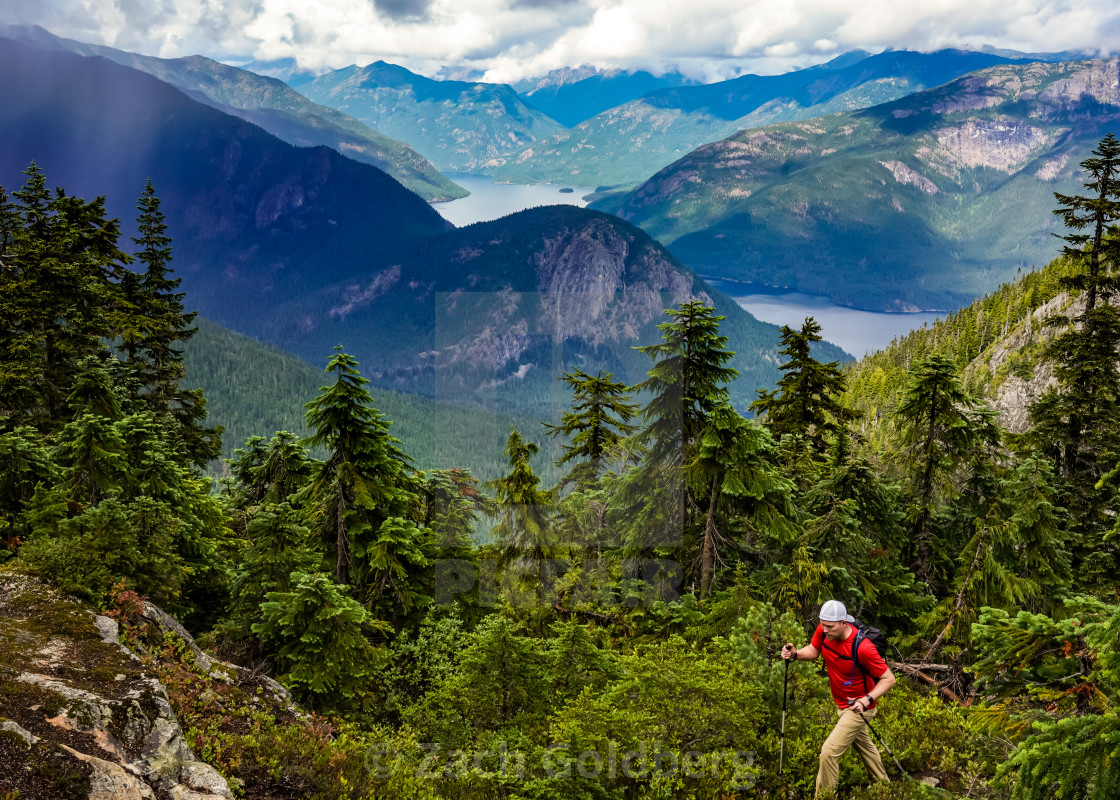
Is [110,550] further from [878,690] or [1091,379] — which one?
[1091,379]

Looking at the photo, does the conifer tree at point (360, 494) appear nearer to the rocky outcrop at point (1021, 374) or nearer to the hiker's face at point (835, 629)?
the hiker's face at point (835, 629)

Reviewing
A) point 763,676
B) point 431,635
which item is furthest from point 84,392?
point 763,676

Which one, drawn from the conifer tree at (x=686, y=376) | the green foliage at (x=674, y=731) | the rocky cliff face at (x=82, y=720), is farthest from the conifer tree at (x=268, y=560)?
the conifer tree at (x=686, y=376)

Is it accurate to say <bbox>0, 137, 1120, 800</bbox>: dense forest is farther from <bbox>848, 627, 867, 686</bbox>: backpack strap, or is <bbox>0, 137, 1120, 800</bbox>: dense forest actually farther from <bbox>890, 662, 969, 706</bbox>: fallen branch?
<bbox>848, 627, 867, 686</bbox>: backpack strap

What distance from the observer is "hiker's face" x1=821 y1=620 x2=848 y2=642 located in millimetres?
8719

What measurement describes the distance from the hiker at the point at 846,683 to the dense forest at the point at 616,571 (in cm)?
58

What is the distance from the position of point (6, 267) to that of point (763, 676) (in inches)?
1327

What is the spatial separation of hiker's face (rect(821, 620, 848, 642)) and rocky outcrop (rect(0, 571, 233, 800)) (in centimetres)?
835

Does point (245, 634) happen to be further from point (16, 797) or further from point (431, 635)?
point (16, 797)

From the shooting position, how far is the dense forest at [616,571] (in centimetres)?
981

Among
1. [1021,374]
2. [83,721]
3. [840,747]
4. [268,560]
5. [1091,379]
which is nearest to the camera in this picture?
[83,721]

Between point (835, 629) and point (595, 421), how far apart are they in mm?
16998

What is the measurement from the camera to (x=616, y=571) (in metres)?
19.6

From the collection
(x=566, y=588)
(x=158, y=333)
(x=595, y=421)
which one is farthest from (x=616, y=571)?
(x=158, y=333)
